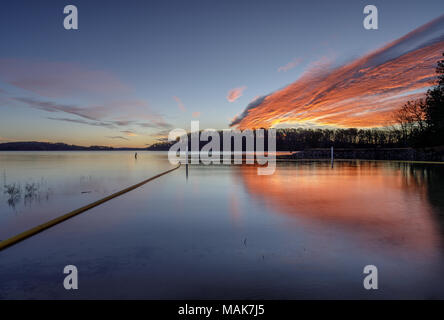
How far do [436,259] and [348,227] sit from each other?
2629mm

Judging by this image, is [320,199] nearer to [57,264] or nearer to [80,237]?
[80,237]

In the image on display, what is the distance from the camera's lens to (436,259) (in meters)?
5.73

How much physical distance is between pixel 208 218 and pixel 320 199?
6086mm

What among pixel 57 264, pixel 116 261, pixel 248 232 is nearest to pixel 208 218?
pixel 248 232

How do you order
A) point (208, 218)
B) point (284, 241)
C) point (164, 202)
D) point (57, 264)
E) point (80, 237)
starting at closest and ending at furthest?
1. point (57, 264)
2. point (284, 241)
3. point (80, 237)
4. point (208, 218)
5. point (164, 202)

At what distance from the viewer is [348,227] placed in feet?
27.2

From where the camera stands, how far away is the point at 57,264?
5613 mm

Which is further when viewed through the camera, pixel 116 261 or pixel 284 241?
pixel 284 241
